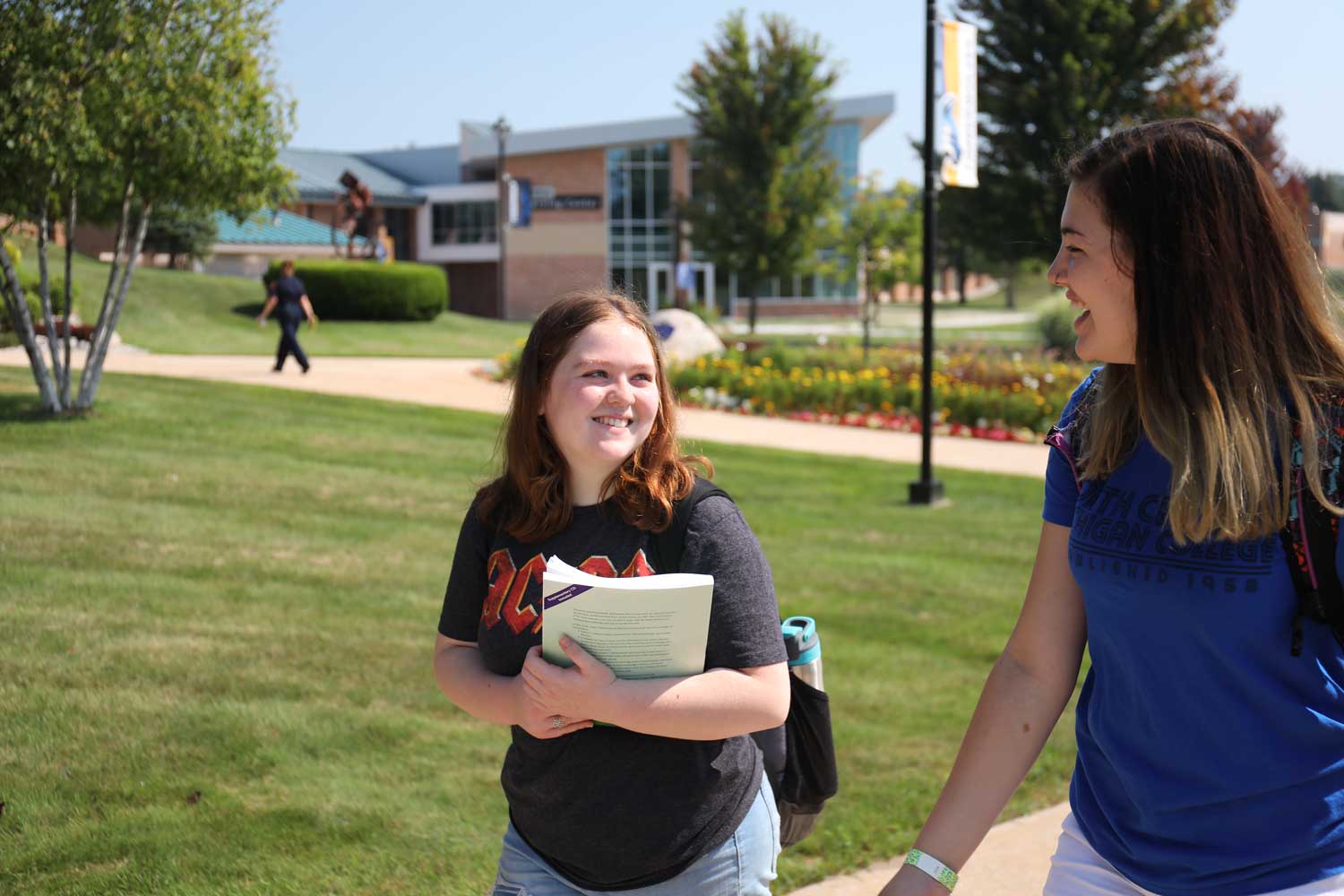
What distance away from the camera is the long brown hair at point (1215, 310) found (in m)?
1.94

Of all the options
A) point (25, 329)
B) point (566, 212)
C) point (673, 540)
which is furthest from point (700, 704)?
point (566, 212)

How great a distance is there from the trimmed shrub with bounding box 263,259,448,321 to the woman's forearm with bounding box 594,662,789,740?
34.0 m

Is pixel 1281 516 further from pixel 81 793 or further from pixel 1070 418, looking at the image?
pixel 81 793

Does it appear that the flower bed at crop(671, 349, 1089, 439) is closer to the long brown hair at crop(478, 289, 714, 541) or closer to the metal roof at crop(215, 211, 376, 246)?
the long brown hair at crop(478, 289, 714, 541)

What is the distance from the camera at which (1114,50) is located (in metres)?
29.5

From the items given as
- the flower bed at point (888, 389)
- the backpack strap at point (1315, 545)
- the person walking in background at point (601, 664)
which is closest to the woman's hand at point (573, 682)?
the person walking in background at point (601, 664)

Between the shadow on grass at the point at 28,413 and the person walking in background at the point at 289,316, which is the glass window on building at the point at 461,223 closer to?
the person walking in background at the point at 289,316

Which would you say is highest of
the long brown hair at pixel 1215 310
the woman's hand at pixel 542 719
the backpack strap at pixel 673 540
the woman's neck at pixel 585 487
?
the long brown hair at pixel 1215 310

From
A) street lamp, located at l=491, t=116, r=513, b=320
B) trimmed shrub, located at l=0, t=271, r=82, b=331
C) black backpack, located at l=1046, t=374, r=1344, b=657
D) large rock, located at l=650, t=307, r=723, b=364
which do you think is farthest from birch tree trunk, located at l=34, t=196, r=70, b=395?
street lamp, located at l=491, t=116, r=513, b=320

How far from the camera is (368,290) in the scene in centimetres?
3594

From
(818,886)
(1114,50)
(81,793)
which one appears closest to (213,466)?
(81,793)

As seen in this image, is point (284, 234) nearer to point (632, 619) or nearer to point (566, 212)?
point (566, 212)

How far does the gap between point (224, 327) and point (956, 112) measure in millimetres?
23975

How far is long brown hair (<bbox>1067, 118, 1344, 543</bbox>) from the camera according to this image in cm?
194
